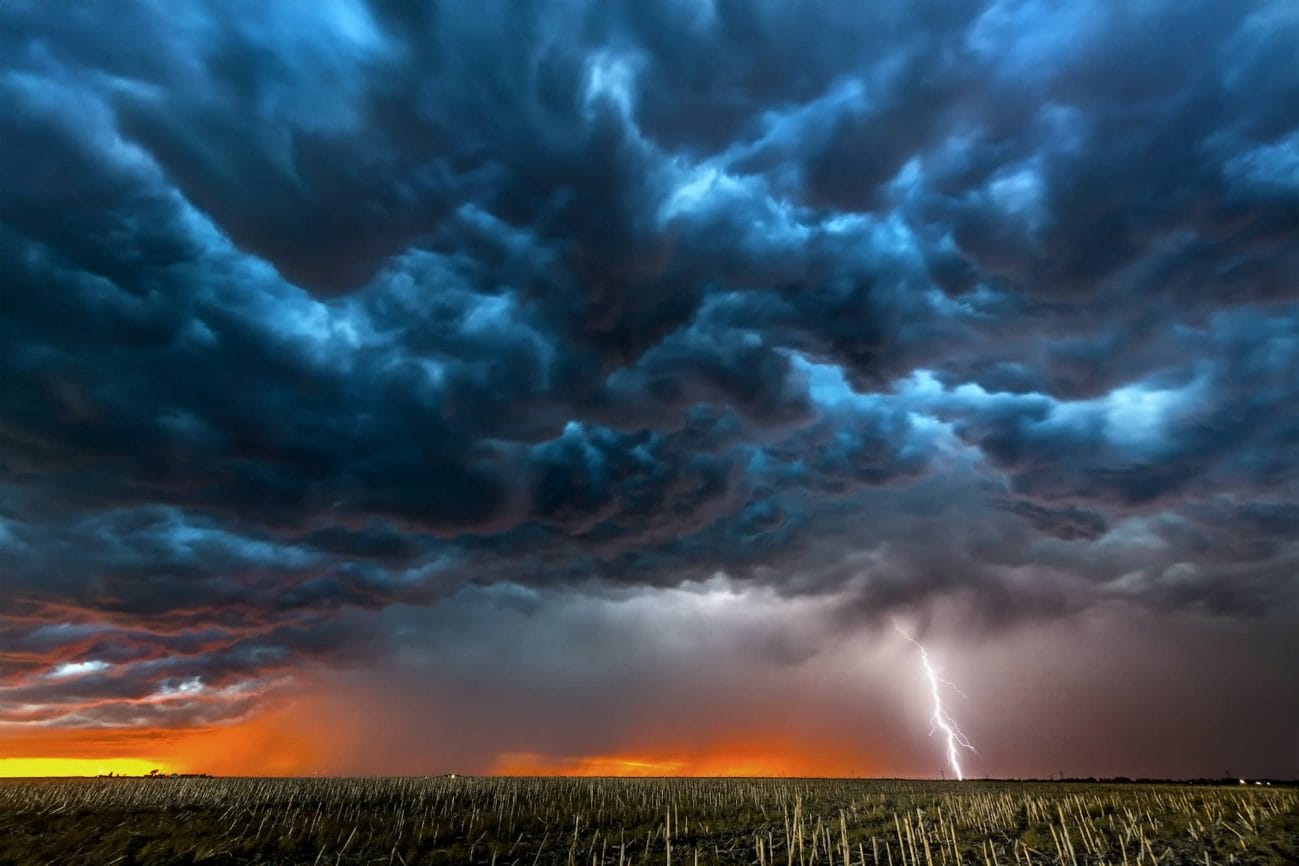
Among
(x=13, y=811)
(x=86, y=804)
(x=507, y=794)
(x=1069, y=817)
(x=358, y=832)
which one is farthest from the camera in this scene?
(x=507, y=794)

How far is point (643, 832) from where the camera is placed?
42.9 m

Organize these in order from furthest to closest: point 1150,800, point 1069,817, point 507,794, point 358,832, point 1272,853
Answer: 1. point 507,794
2. point 1150,800
3. point 1069,817
4. point 358,832
5. point 1272,853

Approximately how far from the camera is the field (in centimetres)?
3484

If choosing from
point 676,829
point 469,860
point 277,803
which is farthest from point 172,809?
point 676,829

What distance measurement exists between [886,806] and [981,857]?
1090 inches

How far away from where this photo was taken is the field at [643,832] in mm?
34844

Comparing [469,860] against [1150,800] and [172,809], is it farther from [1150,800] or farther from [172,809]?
[1150,800]

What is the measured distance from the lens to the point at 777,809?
55.1m

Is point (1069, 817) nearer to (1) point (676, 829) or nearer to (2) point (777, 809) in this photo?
(2) point (777, 809)

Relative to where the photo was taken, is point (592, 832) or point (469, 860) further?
point (592, 832)

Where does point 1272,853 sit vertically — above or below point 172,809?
below

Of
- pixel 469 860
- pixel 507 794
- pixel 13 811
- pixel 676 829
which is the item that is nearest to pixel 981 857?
pixel 676 829

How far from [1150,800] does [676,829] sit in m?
53.7

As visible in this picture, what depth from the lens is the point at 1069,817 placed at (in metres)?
48.9
